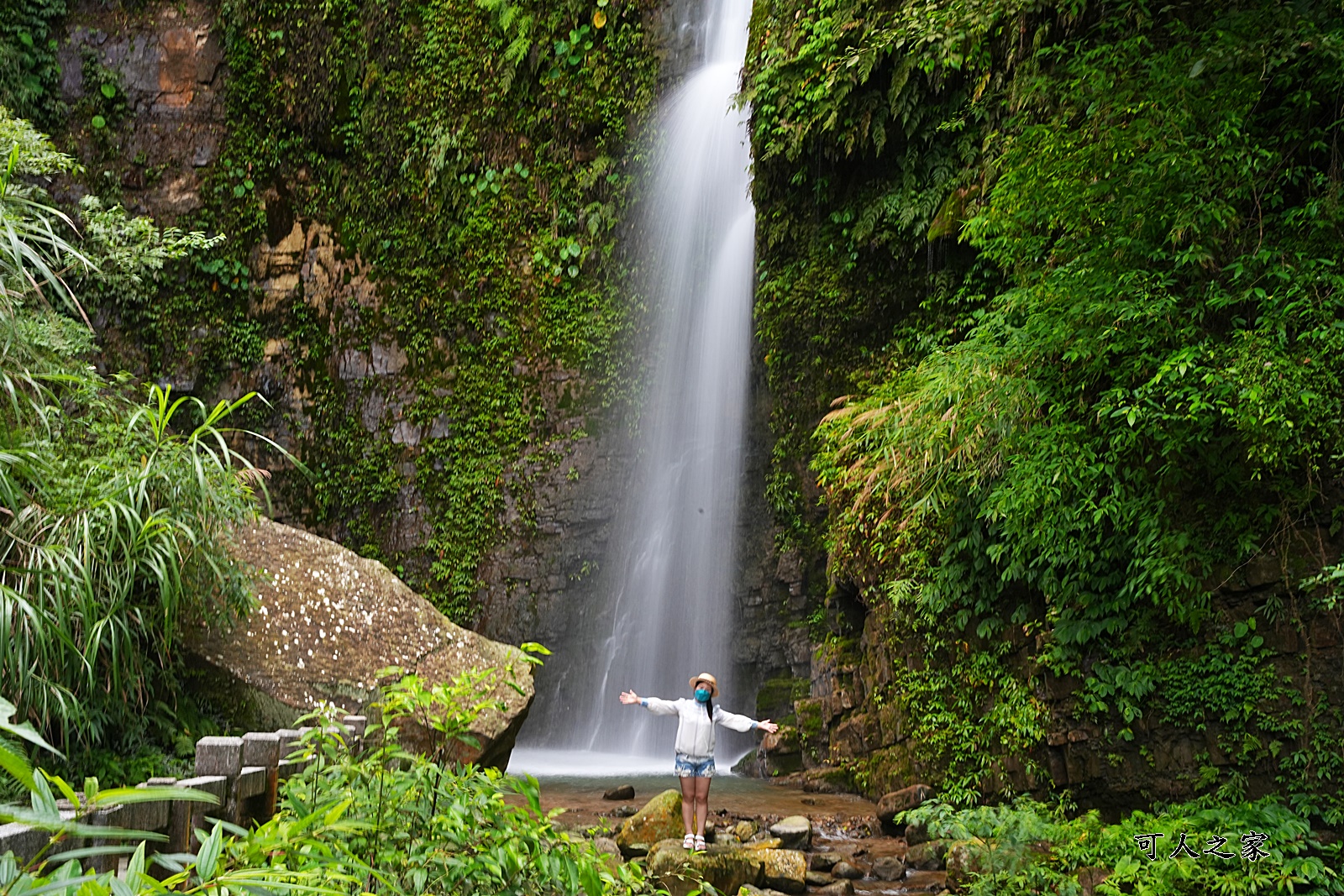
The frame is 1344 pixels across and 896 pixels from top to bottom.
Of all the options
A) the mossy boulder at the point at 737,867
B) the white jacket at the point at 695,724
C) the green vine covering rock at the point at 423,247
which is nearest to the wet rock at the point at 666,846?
the mossy boulder at the point at 737,867

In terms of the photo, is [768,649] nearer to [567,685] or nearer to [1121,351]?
[567,685]

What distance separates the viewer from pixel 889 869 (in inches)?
207

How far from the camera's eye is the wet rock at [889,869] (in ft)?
17.2

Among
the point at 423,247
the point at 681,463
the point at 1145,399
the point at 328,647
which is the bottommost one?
the point at 328,647

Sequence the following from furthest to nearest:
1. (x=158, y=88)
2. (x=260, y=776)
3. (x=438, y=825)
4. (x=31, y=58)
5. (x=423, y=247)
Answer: (x=423, y=247) → (x=158, y=88) → (x=31, y=58) → (x=260, y=776) → (x=438, y=825)

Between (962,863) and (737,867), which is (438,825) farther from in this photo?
(962,863)

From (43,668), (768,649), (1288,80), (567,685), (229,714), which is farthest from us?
(567,685)

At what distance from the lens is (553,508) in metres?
12.0

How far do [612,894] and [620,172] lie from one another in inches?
445

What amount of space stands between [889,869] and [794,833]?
0.69m

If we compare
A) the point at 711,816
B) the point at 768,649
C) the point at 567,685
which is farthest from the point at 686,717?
the point at 567,685

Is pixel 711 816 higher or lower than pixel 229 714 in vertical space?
lower

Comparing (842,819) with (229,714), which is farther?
(842,819)

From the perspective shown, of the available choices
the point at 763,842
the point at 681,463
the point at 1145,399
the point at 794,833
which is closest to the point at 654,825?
the point at 763,842
